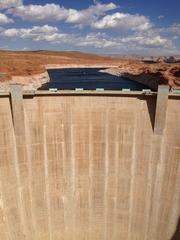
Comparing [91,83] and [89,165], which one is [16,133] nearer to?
[89,165]

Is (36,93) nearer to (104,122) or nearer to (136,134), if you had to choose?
(104,122)

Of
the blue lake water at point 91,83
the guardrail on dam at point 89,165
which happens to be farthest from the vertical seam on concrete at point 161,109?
the blue lake water at point 91,83

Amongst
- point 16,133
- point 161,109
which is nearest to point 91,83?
point 161,109

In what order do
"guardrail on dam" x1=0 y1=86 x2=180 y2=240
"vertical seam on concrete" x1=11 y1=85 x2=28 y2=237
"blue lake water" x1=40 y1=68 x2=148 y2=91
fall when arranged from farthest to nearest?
"blue lake water" x1=40 y1=68 x2=148 y2=91 < "guardrail on dam" x1=0 y1=86 x2=180 y2=240 < "vertical seam on concrete" x1=11 y1=85 x2=28 y2=237

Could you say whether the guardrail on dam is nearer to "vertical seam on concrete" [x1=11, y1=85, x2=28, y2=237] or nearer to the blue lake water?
"vertical seam on concrete" [x1=11, y1=85, x2=28, y2=237]

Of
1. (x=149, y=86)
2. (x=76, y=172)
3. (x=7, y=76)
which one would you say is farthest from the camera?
(x=149, y=86)

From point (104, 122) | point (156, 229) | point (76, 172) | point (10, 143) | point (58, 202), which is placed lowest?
point (156, 229)

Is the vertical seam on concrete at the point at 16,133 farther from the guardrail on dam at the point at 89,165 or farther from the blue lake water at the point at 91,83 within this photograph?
the blue lake water at the point at 91,83

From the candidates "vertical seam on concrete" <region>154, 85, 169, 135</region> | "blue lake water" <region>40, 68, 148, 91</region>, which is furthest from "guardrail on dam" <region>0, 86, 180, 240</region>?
"blue lake water" <region>40, 68, 148, 91</region>

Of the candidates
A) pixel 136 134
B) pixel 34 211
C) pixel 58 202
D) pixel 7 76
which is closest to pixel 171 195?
pixel 136 134
